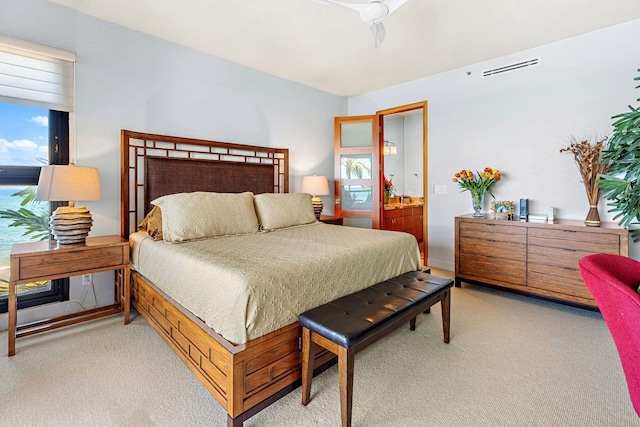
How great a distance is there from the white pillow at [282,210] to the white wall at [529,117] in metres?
2.01

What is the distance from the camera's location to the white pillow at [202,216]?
2461 mm

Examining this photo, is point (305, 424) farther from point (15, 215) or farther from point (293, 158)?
point (293, 158)

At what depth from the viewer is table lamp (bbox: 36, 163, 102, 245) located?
7.44ft

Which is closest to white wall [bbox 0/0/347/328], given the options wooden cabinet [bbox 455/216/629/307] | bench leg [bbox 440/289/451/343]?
wooden cabinet [bbox 455/216/629/307]

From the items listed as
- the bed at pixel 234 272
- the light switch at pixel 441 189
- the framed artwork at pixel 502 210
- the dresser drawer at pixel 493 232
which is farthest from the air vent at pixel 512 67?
the bed at pixel 234 272

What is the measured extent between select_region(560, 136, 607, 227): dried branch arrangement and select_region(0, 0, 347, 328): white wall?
3.47 meters

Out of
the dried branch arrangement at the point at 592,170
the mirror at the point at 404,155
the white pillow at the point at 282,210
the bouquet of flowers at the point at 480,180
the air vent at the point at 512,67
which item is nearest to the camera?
the dried branch arrangement at the point at 592,170

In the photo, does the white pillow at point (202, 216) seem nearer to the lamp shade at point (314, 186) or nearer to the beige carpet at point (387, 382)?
the beige carpet at point (387, 382)

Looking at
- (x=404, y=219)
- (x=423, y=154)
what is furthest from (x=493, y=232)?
(x=404, y=219)

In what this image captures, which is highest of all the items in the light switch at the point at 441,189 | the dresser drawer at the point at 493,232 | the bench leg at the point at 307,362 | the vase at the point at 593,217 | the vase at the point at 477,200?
the light switch at the point at 441,189

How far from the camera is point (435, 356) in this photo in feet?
7.02

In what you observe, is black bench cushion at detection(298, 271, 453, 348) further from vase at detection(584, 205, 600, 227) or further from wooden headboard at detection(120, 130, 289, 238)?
wooden headboard at detection(120, 130, 289, 238)

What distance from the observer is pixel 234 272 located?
1.57 metres

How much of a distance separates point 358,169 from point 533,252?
2608 millimetres
